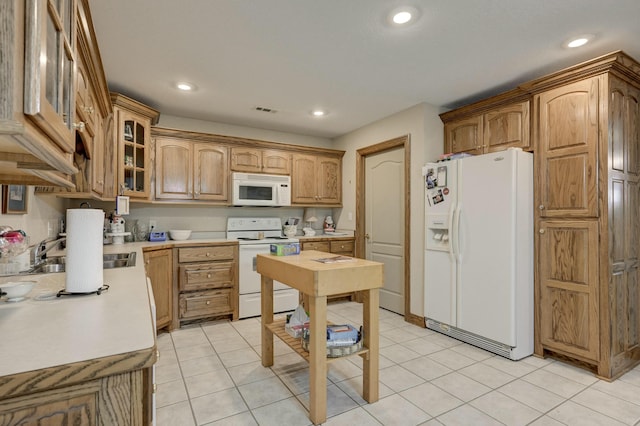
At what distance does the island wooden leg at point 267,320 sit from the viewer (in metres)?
2.55

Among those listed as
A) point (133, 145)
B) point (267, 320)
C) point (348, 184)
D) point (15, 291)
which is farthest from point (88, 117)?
point (348, 184)

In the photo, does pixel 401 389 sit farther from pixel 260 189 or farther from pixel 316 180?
pixel 316 180

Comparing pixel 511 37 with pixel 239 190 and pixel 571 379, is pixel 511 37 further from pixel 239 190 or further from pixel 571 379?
pixel 239 190

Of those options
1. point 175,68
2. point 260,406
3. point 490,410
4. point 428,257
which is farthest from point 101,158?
point 490,410

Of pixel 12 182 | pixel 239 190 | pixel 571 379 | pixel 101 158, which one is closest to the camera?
pixel 12 182

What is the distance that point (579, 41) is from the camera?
2275mm

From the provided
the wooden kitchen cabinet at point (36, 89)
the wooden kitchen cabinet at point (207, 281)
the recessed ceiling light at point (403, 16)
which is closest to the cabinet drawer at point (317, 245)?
the wooden kitchen cabinet at point (207, 281)

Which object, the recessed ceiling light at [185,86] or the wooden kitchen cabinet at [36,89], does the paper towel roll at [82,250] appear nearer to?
the wooden kitchen cabinet at [36,89]

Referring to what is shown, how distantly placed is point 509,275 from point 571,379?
82 cm

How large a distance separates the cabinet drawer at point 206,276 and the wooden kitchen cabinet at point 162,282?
137 mm

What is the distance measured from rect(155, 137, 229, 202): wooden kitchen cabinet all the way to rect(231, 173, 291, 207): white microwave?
5.6 inches

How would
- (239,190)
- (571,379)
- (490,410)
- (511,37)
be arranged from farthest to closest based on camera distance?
(239,190) < (571,379) < (511,37) < (490,410)

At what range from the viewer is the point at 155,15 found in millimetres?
2004

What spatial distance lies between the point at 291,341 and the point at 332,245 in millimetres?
2269
